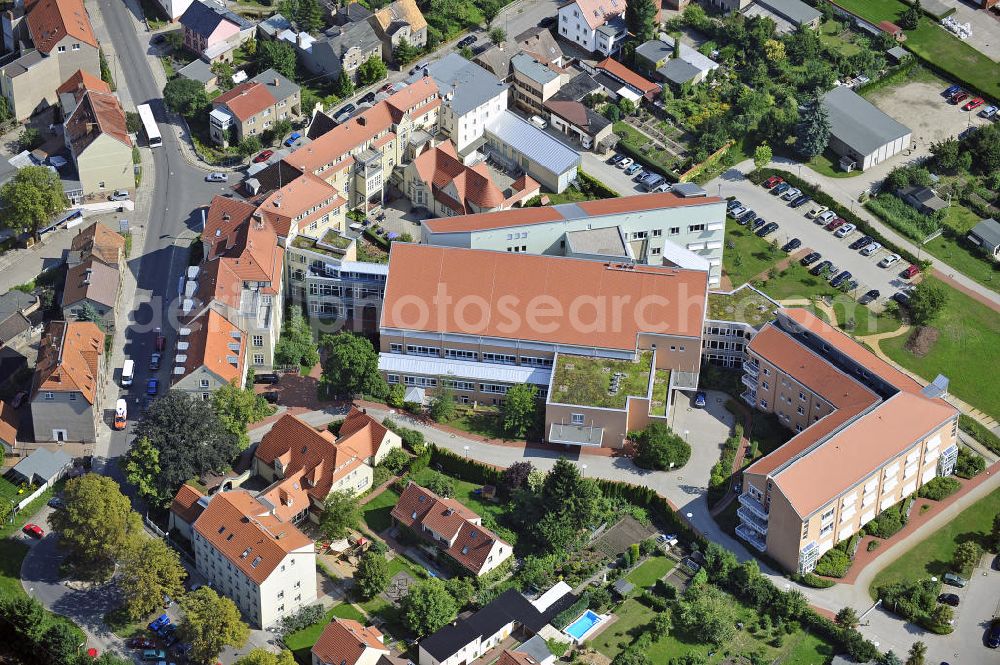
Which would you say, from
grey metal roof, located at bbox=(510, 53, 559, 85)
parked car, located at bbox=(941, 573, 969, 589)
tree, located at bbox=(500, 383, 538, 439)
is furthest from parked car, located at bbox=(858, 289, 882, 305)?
Result: grey metal roof, located at bbox=(510, 53, 559, 85)

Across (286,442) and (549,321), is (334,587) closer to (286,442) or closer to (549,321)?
(286,442)

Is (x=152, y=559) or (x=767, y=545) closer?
(x=152, y=559)

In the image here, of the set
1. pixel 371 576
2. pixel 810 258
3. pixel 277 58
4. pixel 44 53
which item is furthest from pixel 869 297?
pixel 44 53

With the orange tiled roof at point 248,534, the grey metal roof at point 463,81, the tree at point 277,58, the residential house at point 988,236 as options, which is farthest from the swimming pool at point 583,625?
the tree at point 277,58

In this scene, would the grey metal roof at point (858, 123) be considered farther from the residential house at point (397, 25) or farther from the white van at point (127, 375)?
the white van at point (127, 375)

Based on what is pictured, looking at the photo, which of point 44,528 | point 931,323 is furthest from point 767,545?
point 44,528

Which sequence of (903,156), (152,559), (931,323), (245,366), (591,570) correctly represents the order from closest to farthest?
(152,559) → (591,570) → (245,366) → (931,323) → (903,156)
